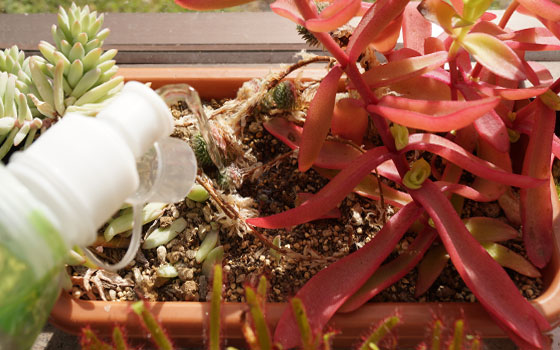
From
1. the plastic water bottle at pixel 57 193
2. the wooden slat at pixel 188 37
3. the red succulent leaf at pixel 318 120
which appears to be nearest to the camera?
the plastic water bottle at pixel 57 193

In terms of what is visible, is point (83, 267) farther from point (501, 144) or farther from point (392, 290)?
point (501, 144)

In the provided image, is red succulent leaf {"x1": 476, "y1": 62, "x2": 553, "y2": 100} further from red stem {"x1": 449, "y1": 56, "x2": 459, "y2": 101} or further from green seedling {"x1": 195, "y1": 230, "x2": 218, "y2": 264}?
green seedling {"x1": 195, "y1": 230, "x2": 218, "y2": 264}

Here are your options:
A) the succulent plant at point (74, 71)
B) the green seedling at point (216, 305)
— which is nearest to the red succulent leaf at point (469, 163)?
the green seedling at point (216, 305)

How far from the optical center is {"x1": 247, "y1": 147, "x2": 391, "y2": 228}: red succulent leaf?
67 centimetres

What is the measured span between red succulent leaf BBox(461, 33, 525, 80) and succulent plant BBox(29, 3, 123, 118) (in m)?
0.47

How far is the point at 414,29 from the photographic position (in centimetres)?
81

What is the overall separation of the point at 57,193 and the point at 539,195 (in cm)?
60

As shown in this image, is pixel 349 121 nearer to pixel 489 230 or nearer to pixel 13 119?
pixel 489 230

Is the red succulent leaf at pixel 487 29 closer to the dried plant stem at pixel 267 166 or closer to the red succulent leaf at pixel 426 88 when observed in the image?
the red succulent leaf at pixel 426 88

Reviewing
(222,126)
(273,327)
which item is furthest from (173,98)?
(273,327)

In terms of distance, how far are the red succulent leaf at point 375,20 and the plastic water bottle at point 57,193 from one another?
0.28 meters

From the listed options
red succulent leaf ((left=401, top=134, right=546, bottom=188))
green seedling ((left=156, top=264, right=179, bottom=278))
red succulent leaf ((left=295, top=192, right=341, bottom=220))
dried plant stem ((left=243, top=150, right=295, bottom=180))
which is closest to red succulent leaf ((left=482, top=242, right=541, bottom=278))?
red succulent leaf ((left=401, top=134, right=546, bottom=188))

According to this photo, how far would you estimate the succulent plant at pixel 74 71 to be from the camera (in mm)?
722

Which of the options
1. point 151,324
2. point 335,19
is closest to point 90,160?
point 151,324
